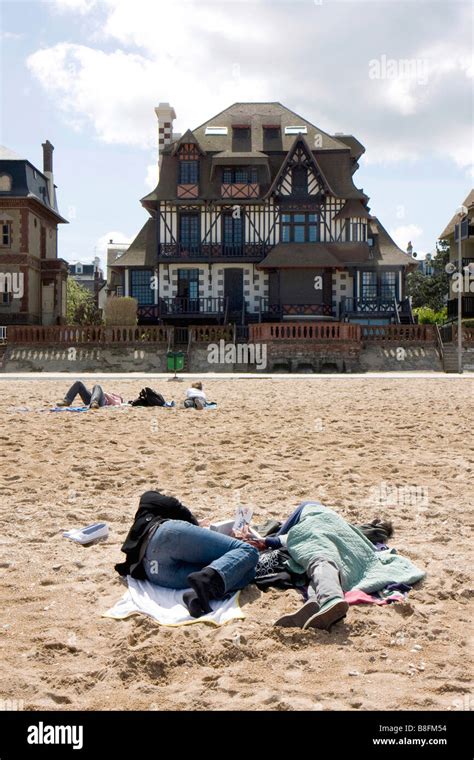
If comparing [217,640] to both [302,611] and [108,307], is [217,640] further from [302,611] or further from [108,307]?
[108,307]

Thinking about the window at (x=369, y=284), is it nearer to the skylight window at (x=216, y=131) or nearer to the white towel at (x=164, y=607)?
the skylight window at (x=216, y=131)

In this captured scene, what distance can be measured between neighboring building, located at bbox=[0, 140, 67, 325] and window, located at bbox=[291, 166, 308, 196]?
14659mm

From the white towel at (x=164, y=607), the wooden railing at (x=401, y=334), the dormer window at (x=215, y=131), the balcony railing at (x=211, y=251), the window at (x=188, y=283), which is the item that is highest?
the dormer window at (x=215, y=131)

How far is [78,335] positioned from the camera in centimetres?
3231

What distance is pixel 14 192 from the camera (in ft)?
135

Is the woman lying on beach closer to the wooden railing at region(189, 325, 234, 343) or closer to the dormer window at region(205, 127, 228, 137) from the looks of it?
the wooden railing at region(189, 325, 234, 343)

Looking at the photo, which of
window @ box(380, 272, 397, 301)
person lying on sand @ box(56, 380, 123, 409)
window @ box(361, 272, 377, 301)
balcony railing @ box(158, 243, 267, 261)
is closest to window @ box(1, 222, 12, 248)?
balcony railing @ box(158, 243, 267, 261)

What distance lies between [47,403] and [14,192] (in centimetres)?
2937

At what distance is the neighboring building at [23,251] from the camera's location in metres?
41.0

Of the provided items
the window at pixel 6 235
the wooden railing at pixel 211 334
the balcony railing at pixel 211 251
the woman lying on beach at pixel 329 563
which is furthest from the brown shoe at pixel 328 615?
the window at pixel 6 235

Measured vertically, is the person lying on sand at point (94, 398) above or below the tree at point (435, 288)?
below

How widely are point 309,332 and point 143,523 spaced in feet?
88.4

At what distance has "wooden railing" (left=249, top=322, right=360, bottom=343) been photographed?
30406 millimetres

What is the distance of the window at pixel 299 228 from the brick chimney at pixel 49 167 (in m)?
17.6
